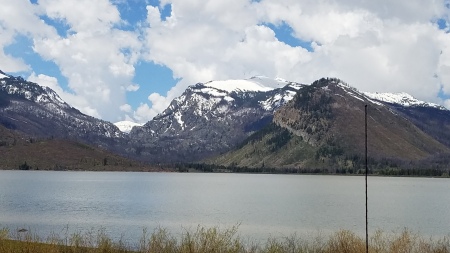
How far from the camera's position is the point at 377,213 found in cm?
11906

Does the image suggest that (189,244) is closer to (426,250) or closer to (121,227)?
(426,250)

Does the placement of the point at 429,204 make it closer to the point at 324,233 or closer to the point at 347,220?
the point at 347,220

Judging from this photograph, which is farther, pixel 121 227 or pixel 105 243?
pixel 121 227

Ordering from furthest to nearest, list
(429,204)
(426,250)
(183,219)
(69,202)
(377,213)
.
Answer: (429,204)
(69,202)
(377,213)
(183,219)
(426,250)

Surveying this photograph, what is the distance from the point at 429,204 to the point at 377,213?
37799 mm

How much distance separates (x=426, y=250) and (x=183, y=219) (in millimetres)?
A: 61377

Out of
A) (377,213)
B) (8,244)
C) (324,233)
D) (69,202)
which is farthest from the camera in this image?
(69,202)

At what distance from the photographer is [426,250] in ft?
134

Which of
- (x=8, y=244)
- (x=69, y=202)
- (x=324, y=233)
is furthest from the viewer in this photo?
(x=69, y=202)

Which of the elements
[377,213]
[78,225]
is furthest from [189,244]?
[377,213]

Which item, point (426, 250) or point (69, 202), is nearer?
point (426, 250)

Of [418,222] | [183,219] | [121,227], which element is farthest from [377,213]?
[121,227]

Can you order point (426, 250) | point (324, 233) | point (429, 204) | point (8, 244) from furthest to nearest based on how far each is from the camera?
point (429, 204), point (324, 233), point (426, 250), point (8, 244)

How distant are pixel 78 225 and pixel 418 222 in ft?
208
